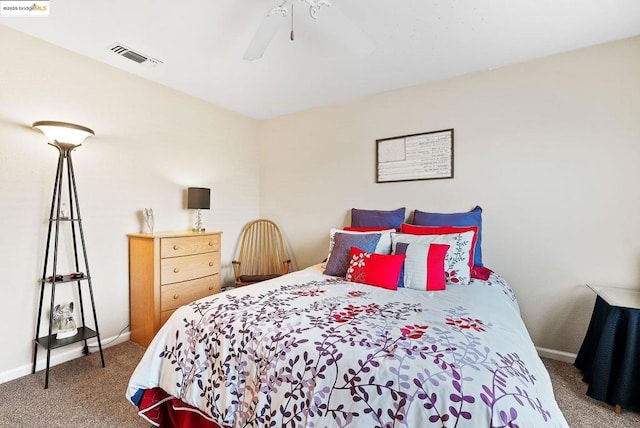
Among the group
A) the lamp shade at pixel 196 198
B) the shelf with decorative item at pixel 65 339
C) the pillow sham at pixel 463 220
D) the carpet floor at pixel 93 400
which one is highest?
the lamp shade at pixel 196 198

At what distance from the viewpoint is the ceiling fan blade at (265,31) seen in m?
1.55

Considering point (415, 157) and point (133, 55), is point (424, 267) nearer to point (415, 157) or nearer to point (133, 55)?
point (415, 157)

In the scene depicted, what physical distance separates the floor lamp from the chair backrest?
1.68m

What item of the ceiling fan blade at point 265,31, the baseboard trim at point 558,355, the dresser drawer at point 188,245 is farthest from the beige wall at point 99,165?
the baseboard trim at point 558,355

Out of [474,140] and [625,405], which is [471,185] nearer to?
[474,140]

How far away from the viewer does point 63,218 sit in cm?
213

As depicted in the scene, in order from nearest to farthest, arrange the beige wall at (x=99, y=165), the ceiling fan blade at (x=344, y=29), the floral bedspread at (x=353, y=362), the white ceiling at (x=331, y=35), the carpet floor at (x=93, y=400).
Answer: the floral bedspread at (x=353, y=362) → the ceiling fan blade at (x=344, y=29) → the carpet floor at (x=93, y=400) → the white ceiling at (x=331, y=35) → the beige wall at (x=99, y=165)

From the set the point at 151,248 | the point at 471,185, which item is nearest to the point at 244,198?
the point at 151,248

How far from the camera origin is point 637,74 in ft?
6.82

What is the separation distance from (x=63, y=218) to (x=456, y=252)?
2.79 meters

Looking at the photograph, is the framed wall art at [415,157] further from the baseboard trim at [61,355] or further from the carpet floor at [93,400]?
the baseboard trim at [61,355]

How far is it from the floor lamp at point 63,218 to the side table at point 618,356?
128 inches

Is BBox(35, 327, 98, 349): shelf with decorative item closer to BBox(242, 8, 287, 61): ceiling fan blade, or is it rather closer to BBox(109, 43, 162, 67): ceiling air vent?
BBox(109, 43, 162, 67): ceiling air vent

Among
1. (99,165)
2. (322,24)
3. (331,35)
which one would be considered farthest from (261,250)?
(322,24)
